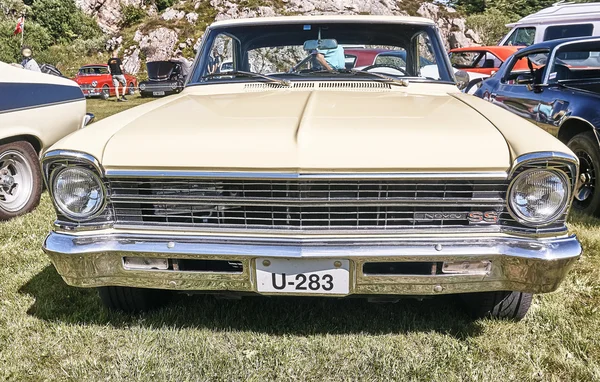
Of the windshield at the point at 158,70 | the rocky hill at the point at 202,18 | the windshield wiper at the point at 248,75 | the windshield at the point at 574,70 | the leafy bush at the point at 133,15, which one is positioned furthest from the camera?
the leafy bush at the point at 133,15

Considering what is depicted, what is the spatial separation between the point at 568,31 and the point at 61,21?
35188 mm

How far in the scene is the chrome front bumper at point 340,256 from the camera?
1938 millimetres

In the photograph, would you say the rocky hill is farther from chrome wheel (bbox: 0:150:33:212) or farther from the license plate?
the license plate

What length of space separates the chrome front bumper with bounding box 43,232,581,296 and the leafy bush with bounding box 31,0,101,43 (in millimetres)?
37670

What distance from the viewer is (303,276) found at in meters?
2.00

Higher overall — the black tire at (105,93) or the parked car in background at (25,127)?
the parked car in background at (25,127)

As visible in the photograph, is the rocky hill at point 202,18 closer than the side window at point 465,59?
No

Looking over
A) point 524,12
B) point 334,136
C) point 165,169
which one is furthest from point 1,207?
point 524,12

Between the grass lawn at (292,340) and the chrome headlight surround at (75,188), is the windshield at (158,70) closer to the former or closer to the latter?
the grass lawn at (292,340)

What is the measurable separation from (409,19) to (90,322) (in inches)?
108

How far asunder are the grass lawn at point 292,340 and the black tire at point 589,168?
138cm

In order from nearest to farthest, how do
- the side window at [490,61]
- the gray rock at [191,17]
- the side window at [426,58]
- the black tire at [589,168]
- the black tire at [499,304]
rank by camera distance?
the black tire at [499,304] < the side window at [426,58] < the black tire at [589,168] < the side window at [490,61] < the gray rock at [191,17]

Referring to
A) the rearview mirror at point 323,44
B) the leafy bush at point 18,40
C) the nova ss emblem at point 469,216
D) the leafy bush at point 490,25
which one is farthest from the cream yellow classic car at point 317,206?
the leafy bush at point 490,25

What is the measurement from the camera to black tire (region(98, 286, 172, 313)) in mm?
2446
